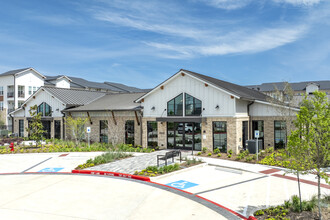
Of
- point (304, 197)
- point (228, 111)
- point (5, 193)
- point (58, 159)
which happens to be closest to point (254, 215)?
point (304, 197)

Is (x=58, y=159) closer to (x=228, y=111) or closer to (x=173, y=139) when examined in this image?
(x=173, y=139)

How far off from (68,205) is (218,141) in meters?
13.8

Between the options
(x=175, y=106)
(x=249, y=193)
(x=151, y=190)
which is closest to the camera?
(x=249, y=193)

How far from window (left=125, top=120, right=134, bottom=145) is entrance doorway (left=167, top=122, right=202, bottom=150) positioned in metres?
4.75

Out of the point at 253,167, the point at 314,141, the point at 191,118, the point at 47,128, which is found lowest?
the point at 253,167

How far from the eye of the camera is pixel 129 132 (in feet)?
85.0

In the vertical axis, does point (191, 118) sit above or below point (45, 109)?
below

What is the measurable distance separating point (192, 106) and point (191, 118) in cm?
117

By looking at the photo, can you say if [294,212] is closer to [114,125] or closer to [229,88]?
[229,88]

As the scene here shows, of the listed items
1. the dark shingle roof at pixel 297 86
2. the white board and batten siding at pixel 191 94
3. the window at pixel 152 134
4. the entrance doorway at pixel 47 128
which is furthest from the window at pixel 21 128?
the dark shingle roof at pixel 297 86

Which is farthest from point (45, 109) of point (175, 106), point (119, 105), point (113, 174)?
point (113, 174)

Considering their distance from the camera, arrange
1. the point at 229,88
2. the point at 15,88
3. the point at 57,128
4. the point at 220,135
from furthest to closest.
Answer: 1. the point at 15,88
2. the point at 57,128
3. the point at 229,88
4. the point at 220,135

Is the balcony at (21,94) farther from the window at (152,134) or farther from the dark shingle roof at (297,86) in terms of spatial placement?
the dark shingle roof at (297,86)

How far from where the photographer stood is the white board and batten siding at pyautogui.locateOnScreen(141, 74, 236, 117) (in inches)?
789
